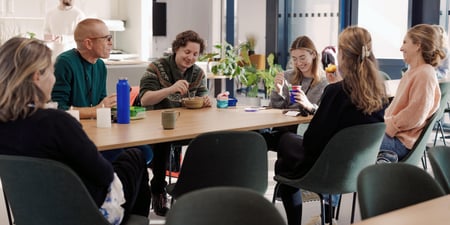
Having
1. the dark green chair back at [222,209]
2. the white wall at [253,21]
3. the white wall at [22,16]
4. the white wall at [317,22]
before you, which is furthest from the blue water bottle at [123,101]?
the white wall at [253,21]

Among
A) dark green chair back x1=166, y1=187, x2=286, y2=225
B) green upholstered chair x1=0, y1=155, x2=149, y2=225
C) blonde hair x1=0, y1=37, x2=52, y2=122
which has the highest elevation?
blonde hair x1=0, y1=37, x2=52, y2=122

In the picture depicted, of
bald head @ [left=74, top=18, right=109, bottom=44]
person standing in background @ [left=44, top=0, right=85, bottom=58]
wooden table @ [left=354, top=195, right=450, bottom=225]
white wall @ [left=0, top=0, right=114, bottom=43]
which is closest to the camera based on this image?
wooden table @ [left=354, top=195, right=450, bottom=225]

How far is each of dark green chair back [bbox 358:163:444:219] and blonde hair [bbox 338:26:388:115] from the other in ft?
3.26

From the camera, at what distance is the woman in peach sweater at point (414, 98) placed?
3.52m

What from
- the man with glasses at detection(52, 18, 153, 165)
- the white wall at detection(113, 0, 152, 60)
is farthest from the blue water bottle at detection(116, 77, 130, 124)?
the white wall at detection(113, 0, 152, 60)

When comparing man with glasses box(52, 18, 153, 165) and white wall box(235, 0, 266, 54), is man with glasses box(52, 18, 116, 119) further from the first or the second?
white wall box(235, 0, 266, 54)

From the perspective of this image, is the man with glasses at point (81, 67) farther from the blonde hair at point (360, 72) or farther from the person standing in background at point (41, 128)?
the blonde hair at point (360, 72)

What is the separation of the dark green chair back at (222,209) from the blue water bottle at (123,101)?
1526 millimetres

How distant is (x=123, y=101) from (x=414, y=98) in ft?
5.20

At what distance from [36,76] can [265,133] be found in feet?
6.27

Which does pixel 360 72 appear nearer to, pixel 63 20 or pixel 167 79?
pixel 167 79

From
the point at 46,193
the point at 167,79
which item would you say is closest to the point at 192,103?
the point at 167,79

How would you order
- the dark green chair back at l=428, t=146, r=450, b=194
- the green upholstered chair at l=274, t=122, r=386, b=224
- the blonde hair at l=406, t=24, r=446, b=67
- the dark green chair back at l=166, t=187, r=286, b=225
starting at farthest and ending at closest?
the blonde hair at l=406, t=24, r=446, b=67 < the green upholstered chair at l=274, t=122, r=386, b=224 < the dark green chair back at l=428, t=146, r=450, b=194 < the dark green chair back at l=166, t=187, r=286, b=225

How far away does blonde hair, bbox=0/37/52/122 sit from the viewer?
221cm
